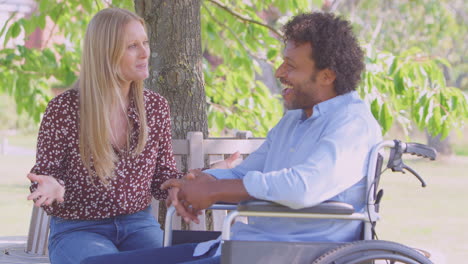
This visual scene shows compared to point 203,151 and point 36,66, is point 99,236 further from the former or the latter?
point 36,66

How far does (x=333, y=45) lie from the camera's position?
2725mm

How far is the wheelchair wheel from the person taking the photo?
2.45 m

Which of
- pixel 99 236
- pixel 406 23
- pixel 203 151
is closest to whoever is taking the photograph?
pixel 99 236

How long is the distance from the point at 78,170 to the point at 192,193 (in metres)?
0.65

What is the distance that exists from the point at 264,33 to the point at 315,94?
3275 mm

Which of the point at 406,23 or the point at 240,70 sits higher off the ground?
the point at 406,23

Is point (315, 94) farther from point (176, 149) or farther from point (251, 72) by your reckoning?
point (251, 72)

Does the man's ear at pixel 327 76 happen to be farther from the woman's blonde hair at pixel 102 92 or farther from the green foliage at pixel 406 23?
the green foliage at pixel 406 23

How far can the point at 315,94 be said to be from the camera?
9.08 feet

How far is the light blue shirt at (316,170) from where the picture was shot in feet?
8.09

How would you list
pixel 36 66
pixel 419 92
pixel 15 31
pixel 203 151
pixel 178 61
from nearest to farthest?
pixel 203 151, pixel 178 61, pixel 419 92, pixel 15 31, pixel 36 66

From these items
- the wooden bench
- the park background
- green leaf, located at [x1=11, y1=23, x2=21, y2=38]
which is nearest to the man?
the wooden bench

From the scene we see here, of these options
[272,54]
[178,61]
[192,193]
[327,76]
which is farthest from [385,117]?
[192,193]

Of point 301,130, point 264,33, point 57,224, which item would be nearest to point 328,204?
point 301,130
